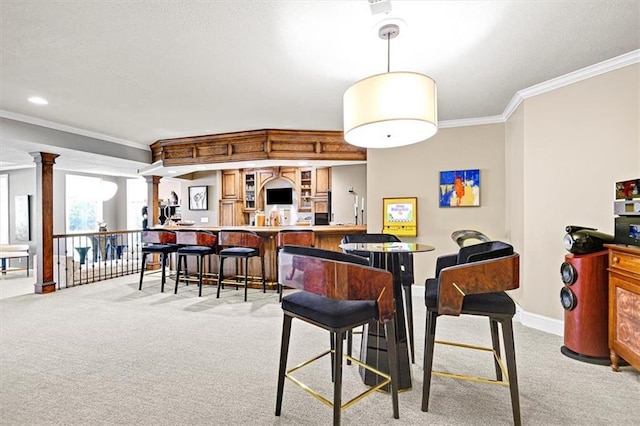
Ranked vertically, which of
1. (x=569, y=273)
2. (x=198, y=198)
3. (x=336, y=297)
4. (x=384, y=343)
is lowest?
(x=384, y=343)

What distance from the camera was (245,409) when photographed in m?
1.97

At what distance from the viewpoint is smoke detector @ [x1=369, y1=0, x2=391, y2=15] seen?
1.96 metres

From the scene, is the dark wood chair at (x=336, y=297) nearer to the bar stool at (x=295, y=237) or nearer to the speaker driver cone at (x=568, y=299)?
the speaker driver cone at (x=568, y=299)

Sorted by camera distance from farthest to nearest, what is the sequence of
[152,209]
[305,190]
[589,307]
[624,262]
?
1. [305,190]
2. [152,209]
3. [589,307]
4. [624,262]

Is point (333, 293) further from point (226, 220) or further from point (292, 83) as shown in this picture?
point (226, 220)

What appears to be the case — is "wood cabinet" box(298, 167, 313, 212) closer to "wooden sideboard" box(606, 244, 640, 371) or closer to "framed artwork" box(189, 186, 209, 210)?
"framed artwork" box(189, 186, 209, 210)

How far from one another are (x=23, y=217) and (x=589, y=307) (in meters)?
10.5

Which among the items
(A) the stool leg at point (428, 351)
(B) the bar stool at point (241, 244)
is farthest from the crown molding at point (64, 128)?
(A) the stool leg at point (428, 351)

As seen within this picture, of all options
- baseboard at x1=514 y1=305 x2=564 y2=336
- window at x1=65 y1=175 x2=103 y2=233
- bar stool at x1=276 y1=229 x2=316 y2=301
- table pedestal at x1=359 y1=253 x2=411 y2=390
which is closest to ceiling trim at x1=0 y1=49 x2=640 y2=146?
baseboard at x1=514 y1=305 x2=564 y2=336

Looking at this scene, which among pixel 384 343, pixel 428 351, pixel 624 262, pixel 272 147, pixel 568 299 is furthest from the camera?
pixel 272 147

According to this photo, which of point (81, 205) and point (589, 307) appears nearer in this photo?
point (589, 307)

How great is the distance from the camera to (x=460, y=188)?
4469 millimetres

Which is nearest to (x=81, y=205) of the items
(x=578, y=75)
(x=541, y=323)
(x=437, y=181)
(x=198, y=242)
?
(x=198, y=242)

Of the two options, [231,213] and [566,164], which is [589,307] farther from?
[231,213]
